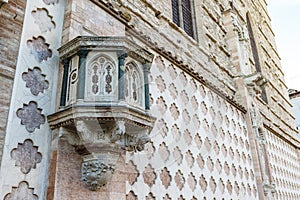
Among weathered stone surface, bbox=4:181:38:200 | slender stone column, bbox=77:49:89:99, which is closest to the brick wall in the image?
weathered stone surface, bbox=4:181:38:200

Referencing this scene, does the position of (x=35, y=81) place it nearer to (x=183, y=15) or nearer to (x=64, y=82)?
(x=64, y=82)

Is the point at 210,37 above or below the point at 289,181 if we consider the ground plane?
above

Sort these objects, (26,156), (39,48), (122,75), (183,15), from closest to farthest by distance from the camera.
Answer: (26,156)
(122,75)
(39,48)
(183,15)

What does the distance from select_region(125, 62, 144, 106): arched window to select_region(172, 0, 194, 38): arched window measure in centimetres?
303

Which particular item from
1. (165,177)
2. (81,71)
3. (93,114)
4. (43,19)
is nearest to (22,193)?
(93,114)

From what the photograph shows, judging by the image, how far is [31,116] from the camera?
241 cm

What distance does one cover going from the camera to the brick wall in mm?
2245

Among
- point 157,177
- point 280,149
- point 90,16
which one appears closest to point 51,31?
point 90,16

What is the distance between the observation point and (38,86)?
253 centimetres

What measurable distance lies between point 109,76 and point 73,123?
1.54 feet

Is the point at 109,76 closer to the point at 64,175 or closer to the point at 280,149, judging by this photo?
the point at 64,175

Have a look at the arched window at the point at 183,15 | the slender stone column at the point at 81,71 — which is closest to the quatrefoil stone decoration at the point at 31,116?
the slender stone column at the point at 81,71

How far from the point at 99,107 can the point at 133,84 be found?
0.50m

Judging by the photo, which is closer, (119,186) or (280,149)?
(119,186)
